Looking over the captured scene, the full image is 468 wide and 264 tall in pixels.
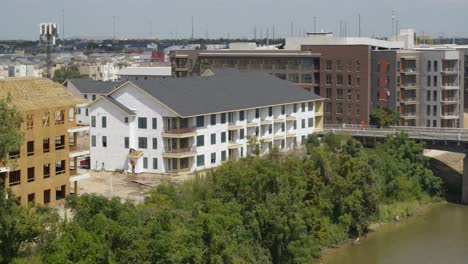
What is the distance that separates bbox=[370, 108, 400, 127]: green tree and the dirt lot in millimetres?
20557

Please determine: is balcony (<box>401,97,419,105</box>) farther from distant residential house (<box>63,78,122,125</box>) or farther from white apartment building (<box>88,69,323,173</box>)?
distant residential house (<box>63,78,122,125</box>)

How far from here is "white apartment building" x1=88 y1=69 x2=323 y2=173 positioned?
4547 cm

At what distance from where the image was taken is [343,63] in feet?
206

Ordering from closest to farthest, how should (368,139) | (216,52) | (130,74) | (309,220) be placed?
(309,220)
(368,139)
(216,52)
(130,74)

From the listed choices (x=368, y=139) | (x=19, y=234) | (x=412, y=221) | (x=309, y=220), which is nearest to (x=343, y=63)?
(x=368, y=139)

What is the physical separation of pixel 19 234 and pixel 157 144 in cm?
2016

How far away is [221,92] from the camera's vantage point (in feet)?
165

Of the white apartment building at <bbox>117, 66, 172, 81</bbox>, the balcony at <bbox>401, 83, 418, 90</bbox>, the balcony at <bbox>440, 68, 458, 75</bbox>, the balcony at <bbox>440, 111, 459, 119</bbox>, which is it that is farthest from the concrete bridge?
the white apartment building at <bbox>117, 66, 172, 81</bbox>

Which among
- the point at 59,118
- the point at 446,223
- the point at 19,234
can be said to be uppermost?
the point at 59,118

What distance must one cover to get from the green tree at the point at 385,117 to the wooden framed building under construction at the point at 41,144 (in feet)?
95.0

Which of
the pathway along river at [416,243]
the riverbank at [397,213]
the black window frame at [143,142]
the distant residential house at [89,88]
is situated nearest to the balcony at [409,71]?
the riverbank at [397,213]

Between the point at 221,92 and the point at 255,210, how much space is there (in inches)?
658

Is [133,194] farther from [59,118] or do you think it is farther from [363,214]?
[363,214]

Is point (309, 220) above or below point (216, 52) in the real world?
below
